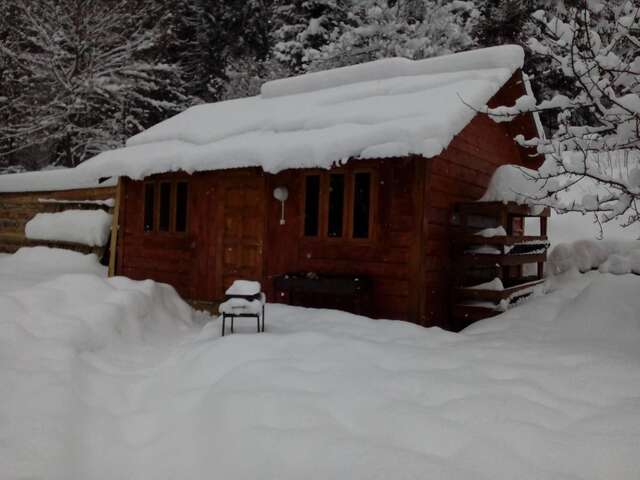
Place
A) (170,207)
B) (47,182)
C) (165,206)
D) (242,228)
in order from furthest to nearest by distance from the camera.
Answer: (47,182)
(165,206)
(170,207)
(242,228)

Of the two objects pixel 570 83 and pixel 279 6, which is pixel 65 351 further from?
pixel 279 6

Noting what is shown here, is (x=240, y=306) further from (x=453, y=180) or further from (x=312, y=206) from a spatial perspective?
(x=453, y=180)

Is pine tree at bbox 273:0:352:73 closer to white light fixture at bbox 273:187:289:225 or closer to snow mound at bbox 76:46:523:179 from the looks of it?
snow mound at bbox 76:46:523:179

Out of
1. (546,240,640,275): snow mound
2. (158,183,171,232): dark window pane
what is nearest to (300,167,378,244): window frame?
(158,183,171,232): dark window pane

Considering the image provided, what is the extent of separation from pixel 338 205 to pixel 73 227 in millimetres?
7550

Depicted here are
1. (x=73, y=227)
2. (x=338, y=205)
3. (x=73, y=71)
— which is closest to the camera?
(x=338, y=205)

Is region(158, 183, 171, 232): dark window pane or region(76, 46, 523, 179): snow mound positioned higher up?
region(76, 46, 523, 179): snow mound

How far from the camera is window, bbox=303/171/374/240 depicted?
7816 millimetres

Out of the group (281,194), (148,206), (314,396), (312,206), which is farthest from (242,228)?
(314,396)

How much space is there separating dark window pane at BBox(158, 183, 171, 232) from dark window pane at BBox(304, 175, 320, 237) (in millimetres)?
3279

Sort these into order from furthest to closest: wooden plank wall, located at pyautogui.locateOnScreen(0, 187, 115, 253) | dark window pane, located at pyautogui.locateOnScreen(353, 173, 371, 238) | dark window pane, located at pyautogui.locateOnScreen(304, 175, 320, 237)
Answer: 1. wooden plank wall, located at pyautogui.locateOnScreen(0, 187, 115, 253)
2. dark window pane, located at pyautogui.locateOnScreen(304, 175, 320, 237)
3. dark window pane, located at pyautogui.locateOnScreen(353, 173, 371, 238)

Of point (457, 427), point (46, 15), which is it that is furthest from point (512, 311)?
point (46, 15)

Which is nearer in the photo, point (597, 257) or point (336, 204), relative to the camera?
point (336, 204)

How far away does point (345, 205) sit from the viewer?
26.0 ft
